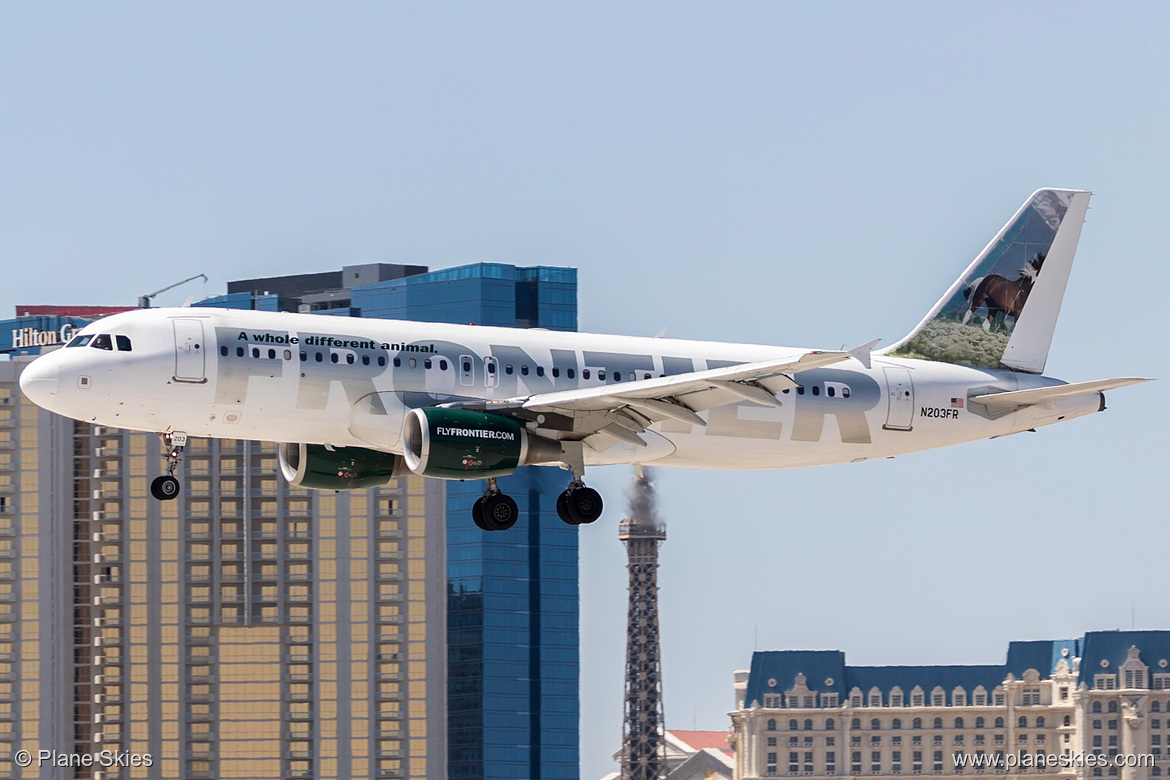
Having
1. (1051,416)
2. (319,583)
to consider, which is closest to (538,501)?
(319,583)

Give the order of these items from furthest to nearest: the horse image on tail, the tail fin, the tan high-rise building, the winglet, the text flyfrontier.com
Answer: the tan high-rise building
the text flyfrontier.com
the horse image on tail
the tail fin
the winglet

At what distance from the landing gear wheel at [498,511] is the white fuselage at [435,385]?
283cm

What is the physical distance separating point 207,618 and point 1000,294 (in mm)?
81241

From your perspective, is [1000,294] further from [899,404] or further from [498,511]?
[498,511]

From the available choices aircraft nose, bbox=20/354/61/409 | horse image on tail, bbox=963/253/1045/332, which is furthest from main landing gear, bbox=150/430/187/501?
horse image on tail, bbox=963/253/1045/332

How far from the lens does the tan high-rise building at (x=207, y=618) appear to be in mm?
137750

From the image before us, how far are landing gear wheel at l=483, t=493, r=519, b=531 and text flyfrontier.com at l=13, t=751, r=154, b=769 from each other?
81.6 m

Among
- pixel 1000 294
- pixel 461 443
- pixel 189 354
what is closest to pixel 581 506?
pixel 461 443

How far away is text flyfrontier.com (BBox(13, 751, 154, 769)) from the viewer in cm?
13600

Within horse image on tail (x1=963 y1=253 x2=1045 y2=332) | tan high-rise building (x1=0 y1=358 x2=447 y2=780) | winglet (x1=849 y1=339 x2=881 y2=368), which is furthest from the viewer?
tan high-rise building (x1=0 y1=358 x2=447 y2=780)

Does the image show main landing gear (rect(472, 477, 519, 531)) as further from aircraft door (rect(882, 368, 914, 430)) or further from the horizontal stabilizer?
the horizontal stabilizer

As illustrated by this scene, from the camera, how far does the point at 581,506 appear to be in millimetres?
63125

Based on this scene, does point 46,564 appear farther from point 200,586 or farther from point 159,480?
point 159,480

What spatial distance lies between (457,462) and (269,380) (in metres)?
5.80
